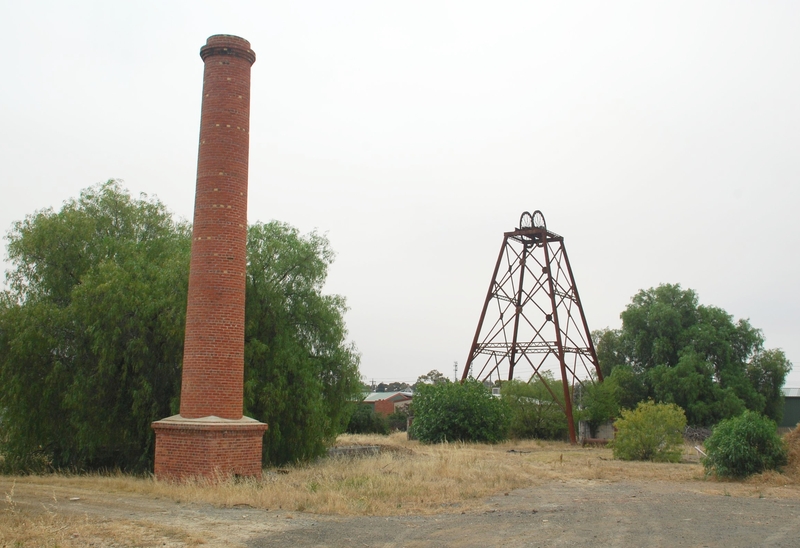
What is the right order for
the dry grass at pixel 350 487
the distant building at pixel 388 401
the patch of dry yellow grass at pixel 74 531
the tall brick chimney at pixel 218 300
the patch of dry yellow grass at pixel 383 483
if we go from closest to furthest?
the patch of dry yellow grass at pixel 74 531 < the dry grass at pixel 350 487 < the patch of dry yellow grass at pixel 383 483 < the tall brick chimney at pixel 218 300 < the distant building at pixel 388 401

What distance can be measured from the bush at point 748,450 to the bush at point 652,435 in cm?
590

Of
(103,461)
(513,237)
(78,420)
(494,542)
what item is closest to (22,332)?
(78,420)

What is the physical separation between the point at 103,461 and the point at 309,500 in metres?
8.31

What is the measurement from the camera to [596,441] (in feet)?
105

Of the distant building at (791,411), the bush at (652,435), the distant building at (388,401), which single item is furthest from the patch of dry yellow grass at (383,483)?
the distant building at (388,401)

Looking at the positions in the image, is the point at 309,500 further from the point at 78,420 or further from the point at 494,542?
the point at 78,420

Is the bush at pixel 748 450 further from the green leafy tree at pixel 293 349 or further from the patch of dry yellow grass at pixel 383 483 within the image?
the green leafy tree at pixel 293 349

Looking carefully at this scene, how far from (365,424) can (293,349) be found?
2601cm

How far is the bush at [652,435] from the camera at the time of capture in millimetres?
23469

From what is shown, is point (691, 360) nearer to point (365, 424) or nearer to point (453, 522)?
point (365, 424)

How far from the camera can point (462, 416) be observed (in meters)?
32.3

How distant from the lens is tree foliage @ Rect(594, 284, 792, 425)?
120 feet

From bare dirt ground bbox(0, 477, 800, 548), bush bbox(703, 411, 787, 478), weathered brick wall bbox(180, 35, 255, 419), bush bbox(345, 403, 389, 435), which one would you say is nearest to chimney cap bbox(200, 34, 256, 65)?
weathered brick wall bbox(180, 35, 255, 419)

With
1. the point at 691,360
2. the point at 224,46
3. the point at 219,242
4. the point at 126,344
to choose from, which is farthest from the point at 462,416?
the point at 224,46
